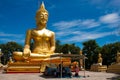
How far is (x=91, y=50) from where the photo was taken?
48062 mm

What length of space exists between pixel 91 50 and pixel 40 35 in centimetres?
2432

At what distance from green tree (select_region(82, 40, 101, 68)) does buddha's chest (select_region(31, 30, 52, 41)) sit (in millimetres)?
23069

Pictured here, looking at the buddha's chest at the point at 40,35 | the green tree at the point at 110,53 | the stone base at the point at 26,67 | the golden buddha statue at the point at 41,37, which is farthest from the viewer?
the green tree at the point at 110,53

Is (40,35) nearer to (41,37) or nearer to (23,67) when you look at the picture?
(41,37)

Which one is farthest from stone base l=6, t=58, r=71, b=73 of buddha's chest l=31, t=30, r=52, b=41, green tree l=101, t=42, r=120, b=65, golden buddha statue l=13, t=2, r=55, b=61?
green tree l=101, t=42, r=120, b=65

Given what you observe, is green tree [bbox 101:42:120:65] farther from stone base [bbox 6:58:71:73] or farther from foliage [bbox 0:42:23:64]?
foliage [bbox 0:42:23:64]

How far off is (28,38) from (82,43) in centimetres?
2503

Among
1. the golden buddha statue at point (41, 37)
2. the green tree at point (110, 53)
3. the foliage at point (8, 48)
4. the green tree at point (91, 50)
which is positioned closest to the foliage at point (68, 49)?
the green tree at point (91, 50)

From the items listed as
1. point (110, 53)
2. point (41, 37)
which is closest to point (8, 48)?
point (110, 53)

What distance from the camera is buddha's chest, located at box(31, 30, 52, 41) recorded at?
82.5 ft

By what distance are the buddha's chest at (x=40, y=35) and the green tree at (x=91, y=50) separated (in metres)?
23.1

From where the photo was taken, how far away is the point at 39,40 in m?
25.4

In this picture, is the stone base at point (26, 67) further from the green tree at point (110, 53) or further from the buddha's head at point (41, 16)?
the green tree at point (110, 53)

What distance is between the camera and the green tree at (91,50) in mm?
47497
